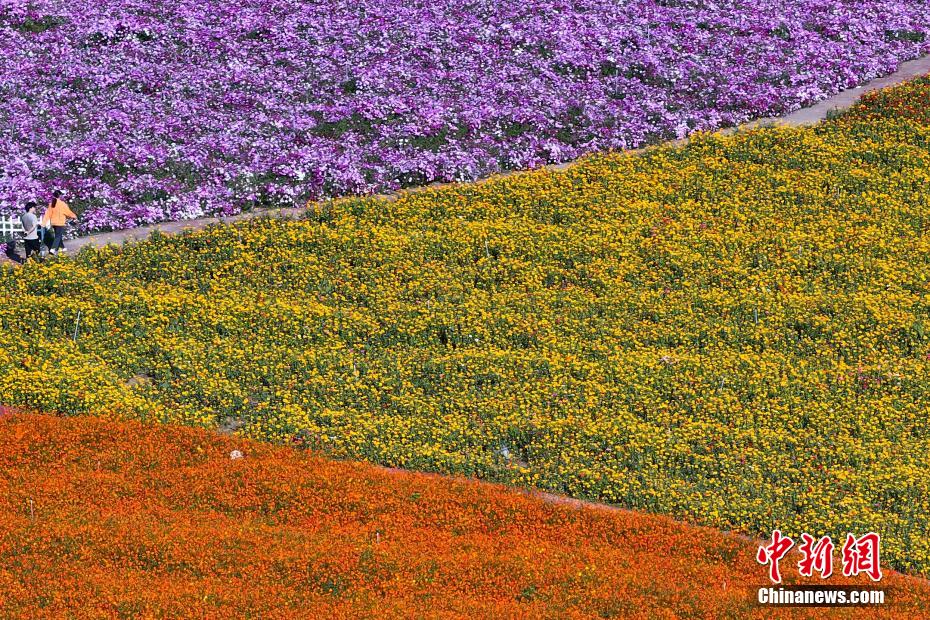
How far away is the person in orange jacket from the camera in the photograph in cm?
2444

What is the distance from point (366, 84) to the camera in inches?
1252

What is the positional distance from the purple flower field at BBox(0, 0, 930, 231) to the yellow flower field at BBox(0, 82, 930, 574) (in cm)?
217

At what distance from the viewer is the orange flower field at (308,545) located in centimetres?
1397

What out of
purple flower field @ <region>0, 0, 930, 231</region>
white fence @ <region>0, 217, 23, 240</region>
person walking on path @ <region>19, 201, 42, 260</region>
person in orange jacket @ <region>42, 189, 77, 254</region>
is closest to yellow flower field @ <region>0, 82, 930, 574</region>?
person walking on path @ <region>19, 201, 42, 260</region>

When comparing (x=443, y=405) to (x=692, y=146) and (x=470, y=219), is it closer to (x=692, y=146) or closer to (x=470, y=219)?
(x=470, y=219)

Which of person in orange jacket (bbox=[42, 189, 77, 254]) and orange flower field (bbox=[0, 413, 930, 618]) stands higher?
person in orange jacket (bbox=[42, 189, 77, 254])

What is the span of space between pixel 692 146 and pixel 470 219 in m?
7.44

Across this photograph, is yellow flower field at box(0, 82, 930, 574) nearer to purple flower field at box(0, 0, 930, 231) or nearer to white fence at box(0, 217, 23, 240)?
white fence at box(0, 217, 23, 240)

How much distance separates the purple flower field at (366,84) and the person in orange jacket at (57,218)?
1.11 m

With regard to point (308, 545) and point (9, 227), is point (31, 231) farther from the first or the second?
point (308, 545)

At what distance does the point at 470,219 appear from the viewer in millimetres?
26484

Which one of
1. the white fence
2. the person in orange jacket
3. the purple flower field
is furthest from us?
the purple flower field

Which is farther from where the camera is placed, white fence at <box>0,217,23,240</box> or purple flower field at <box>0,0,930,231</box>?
purple flower field at <box>0,0,930,231</box>

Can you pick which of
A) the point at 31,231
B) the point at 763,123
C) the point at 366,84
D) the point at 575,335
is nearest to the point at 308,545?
the point at 575,335
